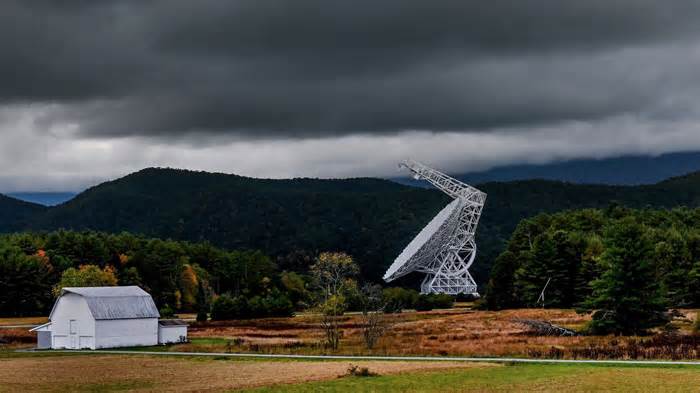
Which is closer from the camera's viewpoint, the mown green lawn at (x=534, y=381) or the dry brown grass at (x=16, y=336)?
the mown green lawn at (x=534, y=381)

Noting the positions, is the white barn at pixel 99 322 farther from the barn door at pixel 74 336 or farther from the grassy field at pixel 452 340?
the grassy field at pixel 452 340

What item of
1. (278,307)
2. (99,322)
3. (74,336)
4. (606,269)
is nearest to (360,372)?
(99,322)

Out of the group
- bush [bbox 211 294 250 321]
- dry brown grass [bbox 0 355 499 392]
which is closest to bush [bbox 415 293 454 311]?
bush [bbox 211 294 250 321]

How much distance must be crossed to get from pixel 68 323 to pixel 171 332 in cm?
816

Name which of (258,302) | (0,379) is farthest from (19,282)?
(0,379)

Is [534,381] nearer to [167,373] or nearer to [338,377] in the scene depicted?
[338,377]

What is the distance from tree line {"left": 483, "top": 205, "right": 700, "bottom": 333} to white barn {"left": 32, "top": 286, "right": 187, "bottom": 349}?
35373 millimetres

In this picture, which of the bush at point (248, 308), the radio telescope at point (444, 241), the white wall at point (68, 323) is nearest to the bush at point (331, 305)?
the white wall at point (68, 323)

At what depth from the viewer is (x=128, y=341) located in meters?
72.6

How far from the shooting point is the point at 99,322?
71.0 meters

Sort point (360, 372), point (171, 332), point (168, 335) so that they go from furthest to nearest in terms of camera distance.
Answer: point (171, 332), point (168, 335), point (360, 372)

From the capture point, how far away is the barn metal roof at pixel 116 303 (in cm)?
7181

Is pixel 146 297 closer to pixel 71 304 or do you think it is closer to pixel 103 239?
pixel 71 304

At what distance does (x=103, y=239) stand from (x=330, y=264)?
82720mm
